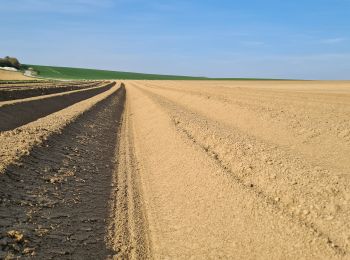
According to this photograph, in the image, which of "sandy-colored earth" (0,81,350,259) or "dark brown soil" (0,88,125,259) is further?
"sandy-colored earth" (0,81,350,259)

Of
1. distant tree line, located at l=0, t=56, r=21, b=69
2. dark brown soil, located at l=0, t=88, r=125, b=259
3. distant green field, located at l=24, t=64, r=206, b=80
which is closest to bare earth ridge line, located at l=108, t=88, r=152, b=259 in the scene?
dark brown soil, located at l=0, t=88, r=125, b=259

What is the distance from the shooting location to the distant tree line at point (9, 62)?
115m

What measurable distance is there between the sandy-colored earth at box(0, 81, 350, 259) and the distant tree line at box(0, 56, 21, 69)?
112m

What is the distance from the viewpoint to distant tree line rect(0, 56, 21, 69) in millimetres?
114750

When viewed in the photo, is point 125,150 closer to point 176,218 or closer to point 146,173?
point 146,173

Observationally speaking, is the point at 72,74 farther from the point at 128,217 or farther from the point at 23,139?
the point at 128,217

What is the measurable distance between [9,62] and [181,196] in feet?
393

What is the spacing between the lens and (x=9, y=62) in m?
117

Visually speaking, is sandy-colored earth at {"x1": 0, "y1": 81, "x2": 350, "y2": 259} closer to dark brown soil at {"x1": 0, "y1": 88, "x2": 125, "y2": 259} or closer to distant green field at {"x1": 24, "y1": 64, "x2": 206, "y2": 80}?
dark brown soil at {"x1": 0, "y1": 88, "x2": 125, "y2": 259}

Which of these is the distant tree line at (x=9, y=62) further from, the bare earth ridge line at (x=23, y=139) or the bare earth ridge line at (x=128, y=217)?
the bare earth ridge line at (x=128, y=217)

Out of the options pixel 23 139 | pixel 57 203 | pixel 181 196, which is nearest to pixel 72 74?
pixel 23 139

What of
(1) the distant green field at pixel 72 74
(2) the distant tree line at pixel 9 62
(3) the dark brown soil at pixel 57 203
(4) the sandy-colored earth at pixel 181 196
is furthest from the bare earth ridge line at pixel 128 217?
(1) the distant green field at pixel 72 74

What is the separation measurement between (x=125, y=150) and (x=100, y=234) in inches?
258

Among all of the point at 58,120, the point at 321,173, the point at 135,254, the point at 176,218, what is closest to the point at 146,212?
the point at 176,218
